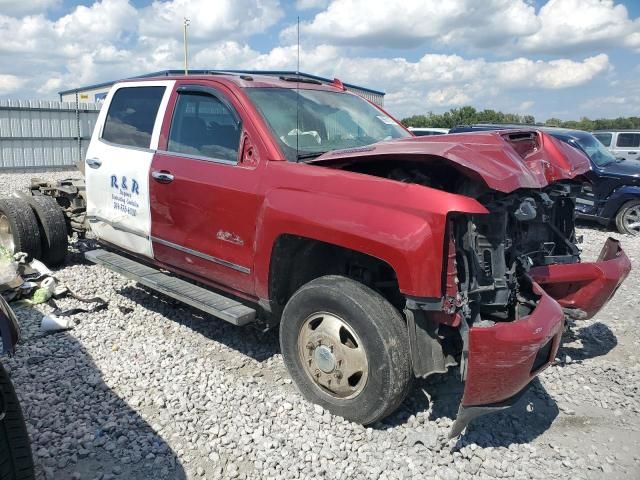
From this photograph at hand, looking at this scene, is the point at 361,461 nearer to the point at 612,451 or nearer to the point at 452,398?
the point at 452,398

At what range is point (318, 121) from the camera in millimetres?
4230

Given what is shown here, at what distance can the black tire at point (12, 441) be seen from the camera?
2.23 metres

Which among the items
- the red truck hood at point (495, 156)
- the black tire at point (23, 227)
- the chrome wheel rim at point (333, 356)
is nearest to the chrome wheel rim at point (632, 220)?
the red truck hood at point (495, 156)

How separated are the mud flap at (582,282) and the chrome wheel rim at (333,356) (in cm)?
140

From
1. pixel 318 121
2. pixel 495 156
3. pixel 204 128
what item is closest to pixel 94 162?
pixel 204 128

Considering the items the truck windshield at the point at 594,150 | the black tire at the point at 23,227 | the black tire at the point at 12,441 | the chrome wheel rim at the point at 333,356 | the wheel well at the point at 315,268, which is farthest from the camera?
the truck windshield at the point at 594,150

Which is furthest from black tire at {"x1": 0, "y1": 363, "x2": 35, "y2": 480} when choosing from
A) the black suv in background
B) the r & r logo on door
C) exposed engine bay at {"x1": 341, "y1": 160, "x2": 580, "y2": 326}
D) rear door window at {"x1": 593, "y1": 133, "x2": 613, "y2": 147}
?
rear door window at {"x1": 593, "y1": 133, "x2": 613, "y2": 147}

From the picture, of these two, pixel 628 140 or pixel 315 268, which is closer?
pixel 315 268

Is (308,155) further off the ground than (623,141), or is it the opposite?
(623,141)

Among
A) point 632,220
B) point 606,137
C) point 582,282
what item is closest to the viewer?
point 582,282

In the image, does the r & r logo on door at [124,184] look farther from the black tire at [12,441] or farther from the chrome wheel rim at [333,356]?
the black tire at [12,441]

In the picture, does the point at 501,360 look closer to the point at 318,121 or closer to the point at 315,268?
the point at 315,268

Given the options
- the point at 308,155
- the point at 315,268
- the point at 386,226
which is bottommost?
the point at 315,268

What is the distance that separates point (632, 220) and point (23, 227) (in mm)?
9661
